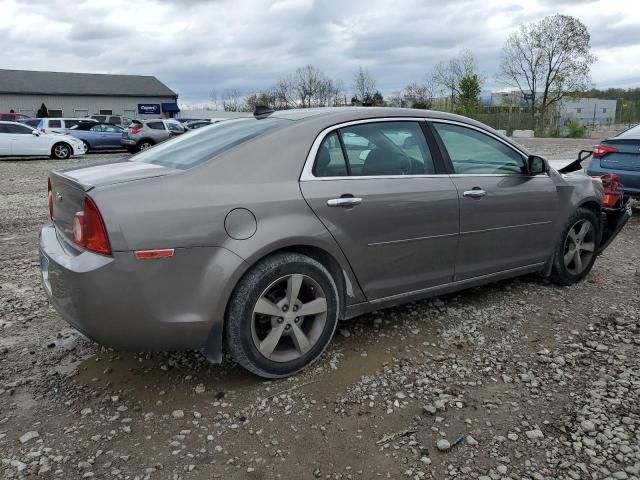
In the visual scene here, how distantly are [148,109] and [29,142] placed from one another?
33.9 meters

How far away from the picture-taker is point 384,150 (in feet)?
11.8

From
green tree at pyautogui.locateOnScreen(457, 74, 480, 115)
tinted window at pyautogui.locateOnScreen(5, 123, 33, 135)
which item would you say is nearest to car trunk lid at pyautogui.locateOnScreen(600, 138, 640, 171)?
tinted window at pyautogui.locateOnScreen(5, 123, 33, 135)

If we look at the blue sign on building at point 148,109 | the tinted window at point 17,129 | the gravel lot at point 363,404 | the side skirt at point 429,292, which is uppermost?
the blue sign on building at point 148,109

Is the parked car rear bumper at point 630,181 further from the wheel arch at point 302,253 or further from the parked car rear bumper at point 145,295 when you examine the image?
the parked car rear bumper at point 145,295

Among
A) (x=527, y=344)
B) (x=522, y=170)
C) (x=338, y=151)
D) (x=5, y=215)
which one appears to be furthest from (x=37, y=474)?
(x=5, y=215)

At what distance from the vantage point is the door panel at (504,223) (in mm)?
3887

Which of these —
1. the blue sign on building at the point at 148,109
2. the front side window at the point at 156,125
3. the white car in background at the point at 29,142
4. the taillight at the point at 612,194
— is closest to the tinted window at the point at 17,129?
the white car in background at the point at 29,142

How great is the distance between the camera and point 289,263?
304cm

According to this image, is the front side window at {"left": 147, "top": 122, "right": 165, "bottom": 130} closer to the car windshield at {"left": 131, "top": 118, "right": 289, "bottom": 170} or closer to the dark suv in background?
the dark suv in background

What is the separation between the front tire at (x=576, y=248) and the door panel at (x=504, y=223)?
0.76 feet

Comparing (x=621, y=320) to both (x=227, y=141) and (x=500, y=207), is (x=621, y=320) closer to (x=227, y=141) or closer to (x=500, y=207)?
(x=500, y=207)

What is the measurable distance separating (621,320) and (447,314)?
4.24 feet

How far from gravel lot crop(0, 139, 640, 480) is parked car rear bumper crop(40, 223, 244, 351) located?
0.44m

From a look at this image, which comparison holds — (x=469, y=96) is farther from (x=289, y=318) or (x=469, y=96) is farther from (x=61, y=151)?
(x=289, y=318)
